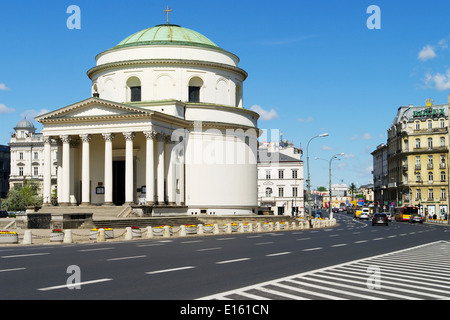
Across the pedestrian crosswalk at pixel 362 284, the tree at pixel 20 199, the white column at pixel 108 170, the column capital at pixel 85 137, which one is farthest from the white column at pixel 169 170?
the tree at pixel 20 199

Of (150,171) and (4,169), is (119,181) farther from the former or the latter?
(4,169)

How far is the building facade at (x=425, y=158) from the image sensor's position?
108 meters

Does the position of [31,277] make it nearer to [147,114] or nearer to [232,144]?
[147,114]

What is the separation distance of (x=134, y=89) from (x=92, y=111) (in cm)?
866

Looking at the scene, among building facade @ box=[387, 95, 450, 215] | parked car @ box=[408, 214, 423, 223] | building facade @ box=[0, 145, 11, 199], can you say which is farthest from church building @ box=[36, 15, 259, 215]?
building facade @ box=[0, 145, 11, 199]

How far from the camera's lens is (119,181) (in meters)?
60.7

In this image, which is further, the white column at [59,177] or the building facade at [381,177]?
the building facade at [381,177]

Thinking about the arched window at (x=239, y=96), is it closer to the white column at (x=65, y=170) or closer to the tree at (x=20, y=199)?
the white column at (x=65, y=170)

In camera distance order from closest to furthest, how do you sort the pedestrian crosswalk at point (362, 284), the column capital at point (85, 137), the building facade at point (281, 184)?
the pedestrian crosswalk at point (362, 284) < the column capital at point (85, 137) < the building facade at point (281, 184)

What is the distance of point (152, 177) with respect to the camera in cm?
5412

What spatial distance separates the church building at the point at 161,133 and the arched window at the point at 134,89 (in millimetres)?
106

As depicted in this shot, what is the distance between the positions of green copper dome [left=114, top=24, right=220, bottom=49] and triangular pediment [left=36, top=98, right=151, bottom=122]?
1143cm

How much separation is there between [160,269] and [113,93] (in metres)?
47.9

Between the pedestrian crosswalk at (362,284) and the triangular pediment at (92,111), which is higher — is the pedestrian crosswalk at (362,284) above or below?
below
